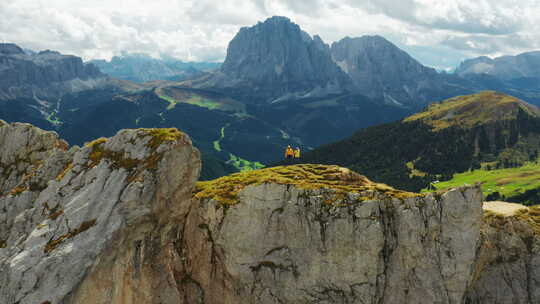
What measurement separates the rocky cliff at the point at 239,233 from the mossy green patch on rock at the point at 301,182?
0.39m

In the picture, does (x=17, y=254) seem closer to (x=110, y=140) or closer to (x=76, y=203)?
(x=76, y=203)

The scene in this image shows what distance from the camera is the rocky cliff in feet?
134

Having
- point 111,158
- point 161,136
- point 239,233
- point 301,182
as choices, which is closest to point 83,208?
point 111,158

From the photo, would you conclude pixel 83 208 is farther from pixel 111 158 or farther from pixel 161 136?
pixel 161 136

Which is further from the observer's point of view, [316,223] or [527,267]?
[527,267]

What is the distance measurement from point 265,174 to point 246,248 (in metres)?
11.4

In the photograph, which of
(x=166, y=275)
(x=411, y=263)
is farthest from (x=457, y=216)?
(x=166, y=275)

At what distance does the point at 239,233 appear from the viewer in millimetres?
45969

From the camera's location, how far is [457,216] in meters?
43.3

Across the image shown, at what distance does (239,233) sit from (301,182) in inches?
396

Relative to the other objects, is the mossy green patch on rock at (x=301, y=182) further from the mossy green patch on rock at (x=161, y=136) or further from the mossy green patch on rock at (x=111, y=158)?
the mossy green patch on rock at (x=111, y=158)

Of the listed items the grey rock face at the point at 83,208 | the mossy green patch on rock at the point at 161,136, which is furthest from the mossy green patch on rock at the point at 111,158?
the mossy green patch on rock at the point at 161,136

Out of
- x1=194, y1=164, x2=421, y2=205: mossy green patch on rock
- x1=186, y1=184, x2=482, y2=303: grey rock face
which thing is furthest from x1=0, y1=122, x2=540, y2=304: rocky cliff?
x1=194, y1=164, x2=421, y2=205: mossy green patch on rock

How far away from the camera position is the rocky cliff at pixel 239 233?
134ft
